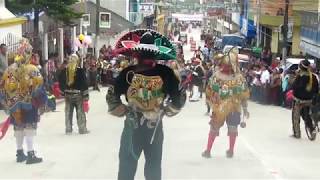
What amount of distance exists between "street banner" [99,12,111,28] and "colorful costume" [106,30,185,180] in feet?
153

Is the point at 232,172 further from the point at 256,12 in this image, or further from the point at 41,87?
the point at 256,12

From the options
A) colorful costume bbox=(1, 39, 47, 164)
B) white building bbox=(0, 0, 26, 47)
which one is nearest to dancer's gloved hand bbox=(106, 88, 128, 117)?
colorful costume bbox=(1, 39, 47, 164)

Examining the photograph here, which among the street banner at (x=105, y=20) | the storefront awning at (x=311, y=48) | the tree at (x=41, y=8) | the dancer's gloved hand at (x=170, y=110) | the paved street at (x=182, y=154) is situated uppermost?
the tree at (x=41, y=8)

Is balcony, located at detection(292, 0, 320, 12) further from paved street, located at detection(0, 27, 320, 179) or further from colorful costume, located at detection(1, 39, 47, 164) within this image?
colorful costume, located at detection(1, 39, 47, 164)

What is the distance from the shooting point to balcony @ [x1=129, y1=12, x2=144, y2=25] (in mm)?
65863

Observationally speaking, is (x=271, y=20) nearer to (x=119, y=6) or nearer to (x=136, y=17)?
(x=119, y=6)

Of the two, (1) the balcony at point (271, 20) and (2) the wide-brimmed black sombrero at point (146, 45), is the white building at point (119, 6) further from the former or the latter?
(2) the wide-brimmed black sombrero at point (146, 45)

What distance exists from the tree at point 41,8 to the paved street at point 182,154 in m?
11.0

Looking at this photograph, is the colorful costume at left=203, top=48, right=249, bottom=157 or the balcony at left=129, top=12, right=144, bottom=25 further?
the balcony at left=129, top=12, right=144, bottom=25

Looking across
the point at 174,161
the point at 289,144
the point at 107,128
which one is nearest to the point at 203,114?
the point at 107,128

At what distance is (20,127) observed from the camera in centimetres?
1030

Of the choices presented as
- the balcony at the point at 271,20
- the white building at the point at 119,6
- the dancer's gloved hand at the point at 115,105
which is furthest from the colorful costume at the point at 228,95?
the white building at the point at 119,6

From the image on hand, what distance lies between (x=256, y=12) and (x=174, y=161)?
137ft

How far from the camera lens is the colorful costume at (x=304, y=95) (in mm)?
13867
